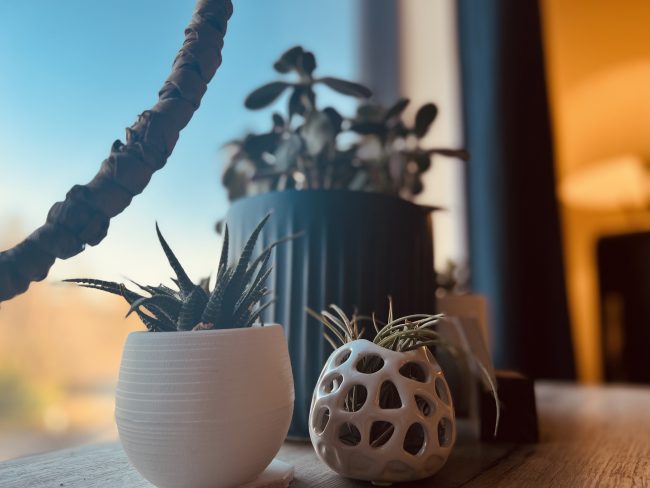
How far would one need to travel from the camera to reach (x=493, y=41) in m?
1.39

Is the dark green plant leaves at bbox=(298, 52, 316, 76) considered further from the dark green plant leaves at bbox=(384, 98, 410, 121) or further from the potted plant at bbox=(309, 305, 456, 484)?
the potted plant at bbox=(309, 305, 456, 484)

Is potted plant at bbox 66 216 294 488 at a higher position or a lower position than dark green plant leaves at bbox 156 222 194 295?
lower

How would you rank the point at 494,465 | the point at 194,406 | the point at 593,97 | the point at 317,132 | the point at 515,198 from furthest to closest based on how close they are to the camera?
1. the point at 593,97
2. the point at 515,198
3. the point at 317,132
4. the point at 494,465
5. the point at 194,406

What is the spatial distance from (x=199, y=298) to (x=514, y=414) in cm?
34

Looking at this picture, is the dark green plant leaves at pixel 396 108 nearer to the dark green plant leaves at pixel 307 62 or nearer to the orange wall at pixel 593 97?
the dark green plant leaves at pixel 307 62

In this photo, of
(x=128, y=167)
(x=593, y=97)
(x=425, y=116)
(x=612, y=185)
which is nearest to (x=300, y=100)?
(x=425, y=116)

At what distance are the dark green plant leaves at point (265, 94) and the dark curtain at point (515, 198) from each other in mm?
970

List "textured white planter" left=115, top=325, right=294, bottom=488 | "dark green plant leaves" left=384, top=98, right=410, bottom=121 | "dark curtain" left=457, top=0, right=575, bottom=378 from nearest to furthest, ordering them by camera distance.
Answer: "textured white planter" left=115, top=325, right=294, bottom=488 → "dark green plant leaves" left=384, top=98, right=410, bottom=121 → "dark curtain" left=457, top=0, right=575, bottom=378

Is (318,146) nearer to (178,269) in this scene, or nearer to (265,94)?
(265,94)

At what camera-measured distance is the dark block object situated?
1.56 feet

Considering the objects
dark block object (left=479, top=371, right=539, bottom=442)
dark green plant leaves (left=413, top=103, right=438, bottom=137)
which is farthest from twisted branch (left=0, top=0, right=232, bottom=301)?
dark block object (left=479, top=371, right=539, bottom=442)

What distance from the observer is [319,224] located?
478mm

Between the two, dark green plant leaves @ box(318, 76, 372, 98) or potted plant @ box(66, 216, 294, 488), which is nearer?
potted plant @ box(66, 216, 294, 488)

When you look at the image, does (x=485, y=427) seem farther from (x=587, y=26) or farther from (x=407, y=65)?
(x=587, y=26)
